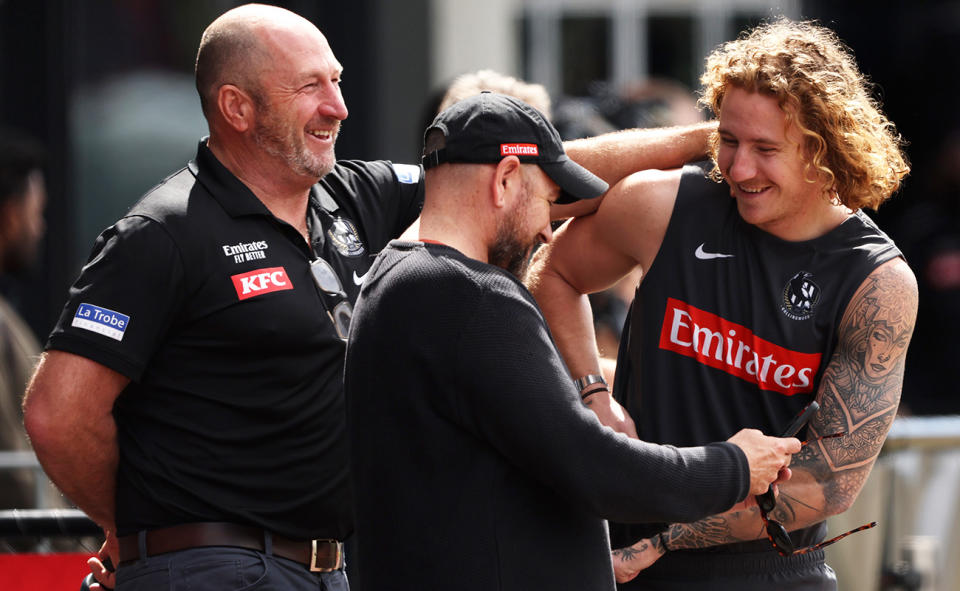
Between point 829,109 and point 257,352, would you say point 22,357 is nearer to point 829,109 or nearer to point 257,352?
point 257,352

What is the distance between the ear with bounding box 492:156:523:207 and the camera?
2754mm

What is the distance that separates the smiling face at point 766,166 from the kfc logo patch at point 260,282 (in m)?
1.21

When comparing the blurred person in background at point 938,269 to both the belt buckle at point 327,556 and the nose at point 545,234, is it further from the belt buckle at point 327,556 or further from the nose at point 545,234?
the nose at point 545,234

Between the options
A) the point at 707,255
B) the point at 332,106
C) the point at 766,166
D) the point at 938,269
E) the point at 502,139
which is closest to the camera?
the point at 502,139

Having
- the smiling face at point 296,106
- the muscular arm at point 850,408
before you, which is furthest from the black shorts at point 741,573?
the smiling face at point 296,106

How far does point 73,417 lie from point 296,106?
40.5 inches

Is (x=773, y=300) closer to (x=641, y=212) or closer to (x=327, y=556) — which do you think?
(x=641, y=212)

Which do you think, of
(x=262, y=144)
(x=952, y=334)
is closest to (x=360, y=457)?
(x=262, y=144)

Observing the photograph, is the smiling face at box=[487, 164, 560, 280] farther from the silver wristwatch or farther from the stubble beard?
the silver wristwatch

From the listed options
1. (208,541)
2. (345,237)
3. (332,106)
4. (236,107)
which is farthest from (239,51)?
(208,541)

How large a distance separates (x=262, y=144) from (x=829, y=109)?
59.6 inches

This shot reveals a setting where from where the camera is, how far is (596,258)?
362 centimetres

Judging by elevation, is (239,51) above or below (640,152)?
above

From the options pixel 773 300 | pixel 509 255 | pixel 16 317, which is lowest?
pixel 16 317
